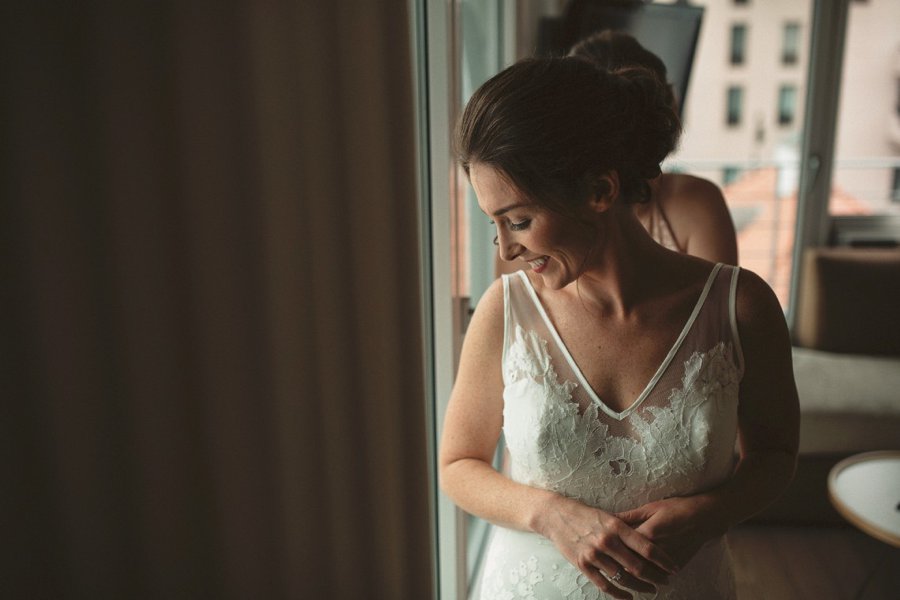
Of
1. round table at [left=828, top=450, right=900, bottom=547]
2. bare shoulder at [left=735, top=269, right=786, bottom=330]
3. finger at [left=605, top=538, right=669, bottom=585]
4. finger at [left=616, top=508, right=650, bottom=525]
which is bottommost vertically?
round table at [left=828, top=450, right=900, bottom=547]

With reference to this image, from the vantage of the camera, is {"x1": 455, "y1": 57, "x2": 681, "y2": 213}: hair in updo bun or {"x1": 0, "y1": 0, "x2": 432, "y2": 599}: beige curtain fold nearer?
{"x1": 0, "y1": 0, "x2": 432, "y2": 599}: beige curtain fold

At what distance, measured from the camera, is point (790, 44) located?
3.86 metres

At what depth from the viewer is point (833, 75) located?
12.0 feet

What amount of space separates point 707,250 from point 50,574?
51.0 inches

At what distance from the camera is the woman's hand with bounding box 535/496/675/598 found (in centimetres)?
86

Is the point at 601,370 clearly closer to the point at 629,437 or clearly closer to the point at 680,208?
the point at 629,437

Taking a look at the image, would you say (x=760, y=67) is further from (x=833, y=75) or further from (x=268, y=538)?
(x=268, y=538)

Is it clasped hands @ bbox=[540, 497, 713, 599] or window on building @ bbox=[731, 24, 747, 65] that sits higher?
window on building @ bbox=[731, 24, 747, 65]

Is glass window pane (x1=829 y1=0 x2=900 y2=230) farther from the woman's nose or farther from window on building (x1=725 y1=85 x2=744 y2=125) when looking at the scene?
the woman's nose


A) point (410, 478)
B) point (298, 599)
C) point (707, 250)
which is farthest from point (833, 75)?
point (298, 599)

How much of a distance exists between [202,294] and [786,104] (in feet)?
13.7

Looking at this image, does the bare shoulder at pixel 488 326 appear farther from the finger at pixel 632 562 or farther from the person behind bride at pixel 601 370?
the finger at pixel 632 562

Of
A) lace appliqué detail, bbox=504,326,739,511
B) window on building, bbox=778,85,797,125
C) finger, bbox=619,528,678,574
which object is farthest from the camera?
window on building, bbox=778,85,797,125

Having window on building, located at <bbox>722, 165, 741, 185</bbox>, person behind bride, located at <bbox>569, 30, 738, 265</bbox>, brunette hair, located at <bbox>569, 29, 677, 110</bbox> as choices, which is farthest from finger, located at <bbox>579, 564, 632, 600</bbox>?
window on building, located at <bbox>722, 165, 741, 185</bbox>
